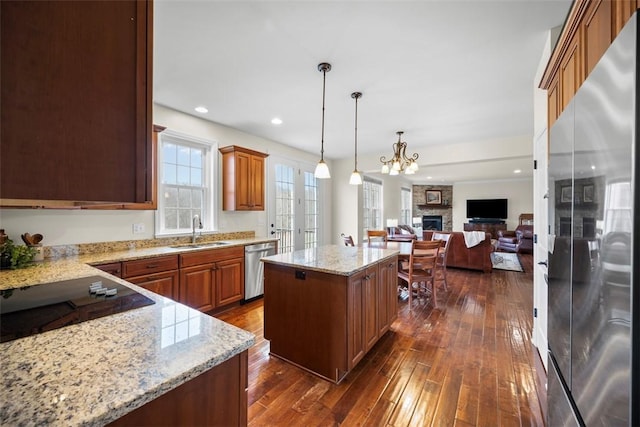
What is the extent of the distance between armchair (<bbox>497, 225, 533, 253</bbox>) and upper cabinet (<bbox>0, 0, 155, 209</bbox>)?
9246 mm

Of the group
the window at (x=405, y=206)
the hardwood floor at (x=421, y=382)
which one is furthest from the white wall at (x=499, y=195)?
the hardwood floor at (x=421, y=382)

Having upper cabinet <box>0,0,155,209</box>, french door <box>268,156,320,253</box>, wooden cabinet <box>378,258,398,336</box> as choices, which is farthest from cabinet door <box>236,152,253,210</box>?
upper cabinet <box>0,0,155,209</box>

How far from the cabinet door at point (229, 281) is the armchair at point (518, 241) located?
772 cm

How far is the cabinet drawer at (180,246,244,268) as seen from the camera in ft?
9.72

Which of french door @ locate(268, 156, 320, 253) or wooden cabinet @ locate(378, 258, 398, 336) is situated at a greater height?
french door @ locate(268, 156, 320, 253)

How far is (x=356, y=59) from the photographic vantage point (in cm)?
230

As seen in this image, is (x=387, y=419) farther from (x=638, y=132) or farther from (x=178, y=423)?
(x=638, y=132)

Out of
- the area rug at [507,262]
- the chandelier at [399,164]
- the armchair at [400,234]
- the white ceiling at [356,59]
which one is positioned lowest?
the area rug at [507,262]

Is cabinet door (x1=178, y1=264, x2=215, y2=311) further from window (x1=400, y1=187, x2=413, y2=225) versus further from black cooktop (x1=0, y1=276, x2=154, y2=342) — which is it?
window (x1=400, y1=187, x2=413, y2=225)

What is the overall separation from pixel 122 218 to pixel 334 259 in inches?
96.9

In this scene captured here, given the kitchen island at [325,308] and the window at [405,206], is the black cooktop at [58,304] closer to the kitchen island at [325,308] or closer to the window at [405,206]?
the kitchen island at [325,308]

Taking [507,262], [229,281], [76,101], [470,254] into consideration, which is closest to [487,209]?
[507,262]

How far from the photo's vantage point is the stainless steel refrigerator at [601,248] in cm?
69

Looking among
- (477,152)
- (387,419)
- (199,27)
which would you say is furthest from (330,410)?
(477,152)
